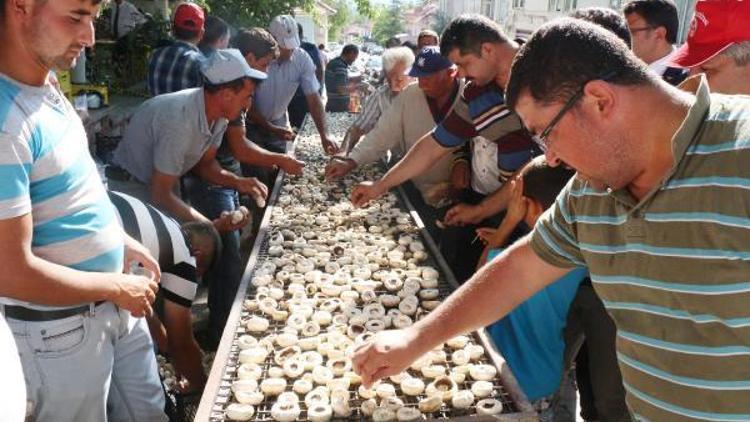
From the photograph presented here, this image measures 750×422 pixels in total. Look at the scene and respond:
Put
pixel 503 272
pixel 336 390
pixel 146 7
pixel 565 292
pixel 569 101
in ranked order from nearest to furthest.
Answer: pixel 569 101
pixel 503 272
pixel 336 390
pixel 565 292
pixel 146 7

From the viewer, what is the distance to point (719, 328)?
1301mm

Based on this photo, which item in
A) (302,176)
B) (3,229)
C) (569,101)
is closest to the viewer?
(569,101)

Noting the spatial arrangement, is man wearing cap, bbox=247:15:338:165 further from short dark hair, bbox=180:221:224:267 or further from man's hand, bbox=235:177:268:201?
short dark hair, bbox=180:221:224:267

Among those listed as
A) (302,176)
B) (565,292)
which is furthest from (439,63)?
(565,292)

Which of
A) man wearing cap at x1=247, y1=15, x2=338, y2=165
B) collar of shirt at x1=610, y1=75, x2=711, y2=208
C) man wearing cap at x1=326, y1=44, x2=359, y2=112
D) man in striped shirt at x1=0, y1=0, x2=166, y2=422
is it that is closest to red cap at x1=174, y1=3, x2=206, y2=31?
man wearing cap at x1=247, y1=15, x2=338, y2=165

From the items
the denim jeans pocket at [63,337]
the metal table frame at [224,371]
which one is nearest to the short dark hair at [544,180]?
the metal table frame at [224,371]

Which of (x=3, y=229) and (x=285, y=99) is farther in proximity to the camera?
(x=285, y=99)

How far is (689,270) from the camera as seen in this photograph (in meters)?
1.31

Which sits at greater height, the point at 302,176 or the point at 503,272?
the point at 503,272

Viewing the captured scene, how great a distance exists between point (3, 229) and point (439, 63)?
128 inches

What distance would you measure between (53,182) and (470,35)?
2426mm

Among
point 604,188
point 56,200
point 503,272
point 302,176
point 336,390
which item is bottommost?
point 302,176

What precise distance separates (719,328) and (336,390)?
129 cm

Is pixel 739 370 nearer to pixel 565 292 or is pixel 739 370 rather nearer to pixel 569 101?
pixel 569 101
